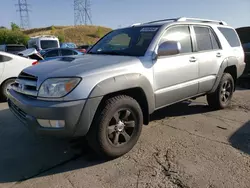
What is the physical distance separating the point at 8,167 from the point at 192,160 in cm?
233

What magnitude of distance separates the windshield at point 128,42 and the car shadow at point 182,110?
1.60 meters

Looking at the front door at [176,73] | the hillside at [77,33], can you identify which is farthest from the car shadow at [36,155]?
the hillside at [77,33]

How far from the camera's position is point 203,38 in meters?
4.59

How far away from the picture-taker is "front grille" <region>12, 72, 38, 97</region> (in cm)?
297

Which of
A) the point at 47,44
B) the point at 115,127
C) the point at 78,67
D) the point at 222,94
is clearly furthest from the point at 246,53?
the point at 47,44

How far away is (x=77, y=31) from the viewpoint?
2559 inches

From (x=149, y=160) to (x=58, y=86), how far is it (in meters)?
1.49

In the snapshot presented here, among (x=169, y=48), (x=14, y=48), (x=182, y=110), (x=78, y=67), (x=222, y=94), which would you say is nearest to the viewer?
(x=78, y=67)

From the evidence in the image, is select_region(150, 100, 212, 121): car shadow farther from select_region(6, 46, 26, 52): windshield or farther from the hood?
select_region(6, 46, 26, 52): windshield

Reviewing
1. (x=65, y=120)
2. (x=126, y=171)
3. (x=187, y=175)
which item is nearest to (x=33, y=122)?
(x=65, y=120)

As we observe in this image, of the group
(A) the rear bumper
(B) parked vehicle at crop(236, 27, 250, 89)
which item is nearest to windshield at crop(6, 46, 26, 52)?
(B) parked vehicle at crop(236, 27, 250, 89)

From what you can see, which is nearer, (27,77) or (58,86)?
(58,86)

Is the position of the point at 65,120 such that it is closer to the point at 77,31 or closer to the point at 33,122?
the point at 33,122

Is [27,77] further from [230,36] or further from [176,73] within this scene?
[230,36]
